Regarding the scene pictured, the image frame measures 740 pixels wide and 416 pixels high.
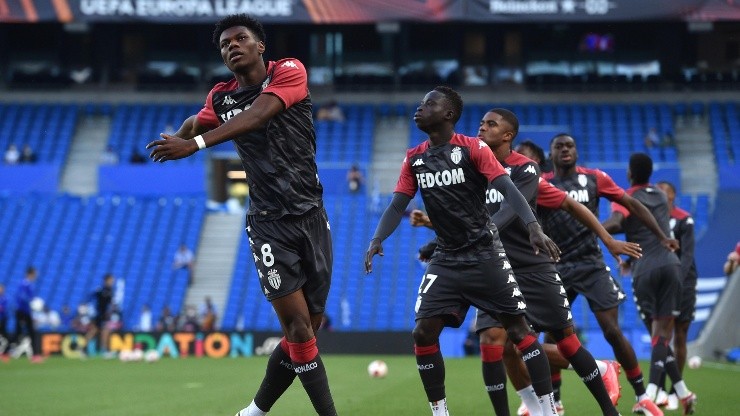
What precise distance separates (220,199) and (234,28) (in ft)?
93.0

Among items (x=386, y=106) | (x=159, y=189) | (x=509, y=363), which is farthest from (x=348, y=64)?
(x=509, y=363)

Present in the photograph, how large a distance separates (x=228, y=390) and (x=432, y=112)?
6.76 meters

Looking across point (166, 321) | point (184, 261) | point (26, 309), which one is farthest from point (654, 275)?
point (184, 261)

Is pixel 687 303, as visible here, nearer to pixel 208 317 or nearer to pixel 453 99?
pixel 453 99

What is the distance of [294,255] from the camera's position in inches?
297

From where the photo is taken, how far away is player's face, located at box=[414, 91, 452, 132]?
8242mm

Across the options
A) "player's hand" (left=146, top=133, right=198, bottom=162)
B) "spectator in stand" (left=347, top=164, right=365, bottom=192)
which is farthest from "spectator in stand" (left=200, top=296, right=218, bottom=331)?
"player's hand" (left=146, top=133, right=198, bottom=162)

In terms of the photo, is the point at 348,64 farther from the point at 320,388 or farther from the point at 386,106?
the point at 320,388

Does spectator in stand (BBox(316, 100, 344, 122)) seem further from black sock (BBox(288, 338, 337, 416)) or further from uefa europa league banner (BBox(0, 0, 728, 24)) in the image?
black sock (BBox(288, 338, 337, 416))

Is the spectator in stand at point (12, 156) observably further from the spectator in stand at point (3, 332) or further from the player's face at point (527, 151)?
the player's face at point (527, 151)

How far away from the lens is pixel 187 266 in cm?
3059

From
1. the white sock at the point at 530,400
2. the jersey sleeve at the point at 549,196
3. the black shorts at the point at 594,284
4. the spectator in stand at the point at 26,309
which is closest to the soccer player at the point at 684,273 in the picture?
the black shorts at the point at 594,284

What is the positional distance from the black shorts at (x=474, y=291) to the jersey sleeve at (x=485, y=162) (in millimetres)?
640

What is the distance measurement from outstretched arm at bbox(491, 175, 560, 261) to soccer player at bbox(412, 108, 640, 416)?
76 cm
